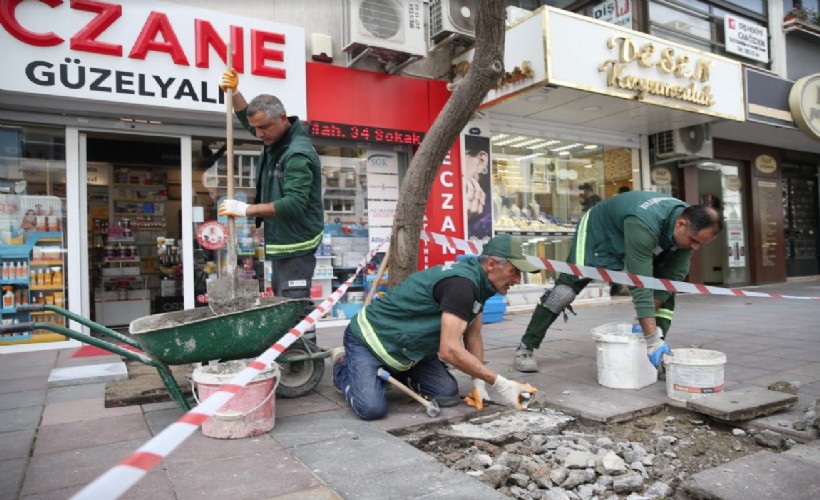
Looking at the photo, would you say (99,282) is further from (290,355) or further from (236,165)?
(290,355)

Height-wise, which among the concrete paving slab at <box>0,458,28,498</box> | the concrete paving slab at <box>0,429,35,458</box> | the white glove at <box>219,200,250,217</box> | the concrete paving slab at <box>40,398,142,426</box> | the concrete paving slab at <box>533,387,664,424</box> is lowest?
the concrete paving slab at <box>533,387,664,424</box>

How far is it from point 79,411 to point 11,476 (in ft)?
3.56

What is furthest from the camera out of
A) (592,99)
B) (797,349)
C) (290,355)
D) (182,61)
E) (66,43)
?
(592,99)

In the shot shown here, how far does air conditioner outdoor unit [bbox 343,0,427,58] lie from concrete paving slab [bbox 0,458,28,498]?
5932 mm

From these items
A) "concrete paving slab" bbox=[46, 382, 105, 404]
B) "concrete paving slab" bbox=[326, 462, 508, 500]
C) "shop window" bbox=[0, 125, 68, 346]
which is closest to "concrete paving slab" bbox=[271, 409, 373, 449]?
"concrete paving slab" bbox=[326, 462, 508, 500]

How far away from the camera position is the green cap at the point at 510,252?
9.87 ft

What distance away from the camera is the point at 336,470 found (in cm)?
247

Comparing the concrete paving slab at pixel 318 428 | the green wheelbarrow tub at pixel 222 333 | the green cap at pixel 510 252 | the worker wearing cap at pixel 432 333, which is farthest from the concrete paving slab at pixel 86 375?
the green cap at pixel 510 252

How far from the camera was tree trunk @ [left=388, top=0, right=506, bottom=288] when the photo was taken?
4.31m

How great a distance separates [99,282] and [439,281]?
23.2 feet

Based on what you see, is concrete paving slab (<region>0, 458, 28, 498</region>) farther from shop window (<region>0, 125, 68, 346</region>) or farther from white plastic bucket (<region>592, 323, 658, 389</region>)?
shop window (<region>0, 125, 68, 346</region>)

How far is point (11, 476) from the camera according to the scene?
243cm

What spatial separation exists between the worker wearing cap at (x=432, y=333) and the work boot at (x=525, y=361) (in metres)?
0.89

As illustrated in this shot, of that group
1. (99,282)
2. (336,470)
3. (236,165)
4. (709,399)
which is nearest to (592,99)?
(236,165)
